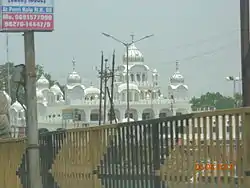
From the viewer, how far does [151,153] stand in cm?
818

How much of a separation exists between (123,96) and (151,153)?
11507 centimetres

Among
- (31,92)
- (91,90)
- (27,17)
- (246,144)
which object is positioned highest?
(91,90)

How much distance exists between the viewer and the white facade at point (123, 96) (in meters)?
120

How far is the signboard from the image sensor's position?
8279 millimetres

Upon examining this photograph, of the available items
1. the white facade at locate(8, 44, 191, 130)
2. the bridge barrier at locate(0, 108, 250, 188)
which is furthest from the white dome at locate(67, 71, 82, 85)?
the bridge barrier at locate(0, 108, 250, 188)

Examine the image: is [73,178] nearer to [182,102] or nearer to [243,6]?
[243,6]

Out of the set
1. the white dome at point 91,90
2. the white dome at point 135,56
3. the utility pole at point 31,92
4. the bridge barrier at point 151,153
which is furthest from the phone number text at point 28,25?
the white dome at point 91,90

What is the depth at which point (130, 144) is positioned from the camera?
8.75 metres

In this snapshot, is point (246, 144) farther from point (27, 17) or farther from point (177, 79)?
point (177, 79)

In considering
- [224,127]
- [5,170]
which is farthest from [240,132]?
[5,170]

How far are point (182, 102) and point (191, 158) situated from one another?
12063cm

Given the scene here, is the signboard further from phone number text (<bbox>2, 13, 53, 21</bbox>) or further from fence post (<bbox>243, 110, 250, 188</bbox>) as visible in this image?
fence post (<bbox>243, 110, 250, 188</bbox>)
